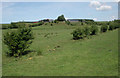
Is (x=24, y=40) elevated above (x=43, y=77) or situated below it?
above

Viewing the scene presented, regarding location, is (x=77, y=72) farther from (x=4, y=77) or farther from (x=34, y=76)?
(x=4, y=77)

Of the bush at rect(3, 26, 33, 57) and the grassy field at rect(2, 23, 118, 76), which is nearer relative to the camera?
the grassy field at rect(2, 23, 118, 76)

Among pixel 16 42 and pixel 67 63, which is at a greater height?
pixel 16 42

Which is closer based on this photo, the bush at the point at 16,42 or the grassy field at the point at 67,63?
the grassy field at the point at 67,63

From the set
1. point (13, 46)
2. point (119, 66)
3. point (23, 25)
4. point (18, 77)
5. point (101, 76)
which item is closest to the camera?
point (101, 76)

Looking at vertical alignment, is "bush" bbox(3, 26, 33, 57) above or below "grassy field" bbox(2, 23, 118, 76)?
above

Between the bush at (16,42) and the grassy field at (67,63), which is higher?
the bush at (16,42)

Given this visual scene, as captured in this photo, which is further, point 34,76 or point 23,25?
point 23,25

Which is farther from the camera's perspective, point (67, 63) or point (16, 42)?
point (16, 42)

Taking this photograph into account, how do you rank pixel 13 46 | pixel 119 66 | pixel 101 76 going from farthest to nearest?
pixel 13 46 < pixel 119 66 < pixel 101 76

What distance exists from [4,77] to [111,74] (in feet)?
23.4

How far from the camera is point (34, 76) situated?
849cm

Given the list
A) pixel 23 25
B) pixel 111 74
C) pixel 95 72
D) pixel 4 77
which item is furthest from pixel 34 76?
pixel 23 25

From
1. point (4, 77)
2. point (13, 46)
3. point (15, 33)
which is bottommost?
point (4, 77)
